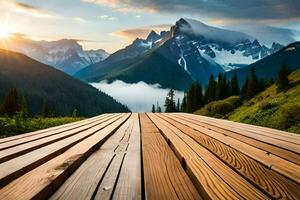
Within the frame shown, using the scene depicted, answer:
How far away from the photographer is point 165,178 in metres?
3.21

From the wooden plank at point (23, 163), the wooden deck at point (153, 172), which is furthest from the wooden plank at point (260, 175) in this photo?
the wooden plank at point (23, 163)

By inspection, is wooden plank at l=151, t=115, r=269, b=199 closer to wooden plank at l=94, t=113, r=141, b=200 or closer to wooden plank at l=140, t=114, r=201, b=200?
wooden plank at l=140, t=114, r=201, b=200

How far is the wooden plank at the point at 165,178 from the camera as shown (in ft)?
8.93

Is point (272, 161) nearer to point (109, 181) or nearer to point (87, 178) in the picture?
point (109, 181)

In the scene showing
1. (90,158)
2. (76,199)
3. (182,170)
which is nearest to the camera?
(76,199)

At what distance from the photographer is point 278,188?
2840mm

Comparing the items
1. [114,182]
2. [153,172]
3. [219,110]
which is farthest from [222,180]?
[219,110]

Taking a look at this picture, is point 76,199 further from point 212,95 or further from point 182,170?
point 212,95

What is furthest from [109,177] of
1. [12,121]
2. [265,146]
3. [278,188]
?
[12,121]

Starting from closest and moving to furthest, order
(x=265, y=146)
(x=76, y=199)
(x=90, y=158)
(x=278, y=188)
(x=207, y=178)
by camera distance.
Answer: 1. (x=76, y=199)
2. (x=278, y=188)
3. (x=207, y=178)
4. (x=90, y=158)
5. (x=265, y=146)

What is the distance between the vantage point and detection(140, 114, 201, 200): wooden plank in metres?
2.72

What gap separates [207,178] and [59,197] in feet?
4.04

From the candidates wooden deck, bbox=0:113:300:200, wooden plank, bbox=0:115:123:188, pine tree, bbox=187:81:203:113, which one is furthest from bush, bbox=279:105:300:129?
pine tree, bbox=187:81:203:113

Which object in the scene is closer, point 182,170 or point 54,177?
point 54,177
